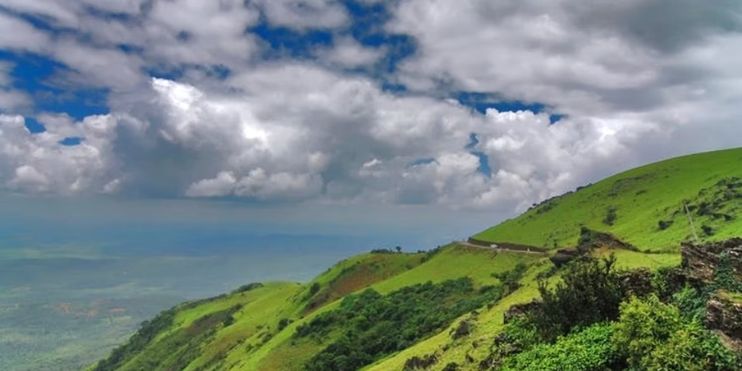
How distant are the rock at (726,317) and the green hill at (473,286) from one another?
1540 mm

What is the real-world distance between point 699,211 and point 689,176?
190 ft

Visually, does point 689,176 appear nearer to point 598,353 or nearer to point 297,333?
point 297,333

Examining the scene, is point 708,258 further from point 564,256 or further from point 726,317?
point 564,256

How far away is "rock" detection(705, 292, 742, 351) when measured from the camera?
31.0 m

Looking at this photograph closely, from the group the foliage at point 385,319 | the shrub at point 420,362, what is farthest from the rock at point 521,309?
the foliage at point 385,319

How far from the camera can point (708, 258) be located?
125ft

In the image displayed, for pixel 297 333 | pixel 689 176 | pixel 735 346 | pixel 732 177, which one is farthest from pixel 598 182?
pixel 735 346

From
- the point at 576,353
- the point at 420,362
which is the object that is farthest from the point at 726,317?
the point at 420,362

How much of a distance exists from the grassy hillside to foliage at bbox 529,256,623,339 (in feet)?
125

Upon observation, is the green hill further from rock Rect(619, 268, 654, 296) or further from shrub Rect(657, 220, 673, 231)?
rock Rect(619, 268, 654, 296)

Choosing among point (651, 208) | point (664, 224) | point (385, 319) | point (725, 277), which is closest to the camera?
point (725, 277)

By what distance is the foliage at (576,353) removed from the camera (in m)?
35.1

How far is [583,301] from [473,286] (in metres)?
81.8

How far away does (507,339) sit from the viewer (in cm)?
4656
